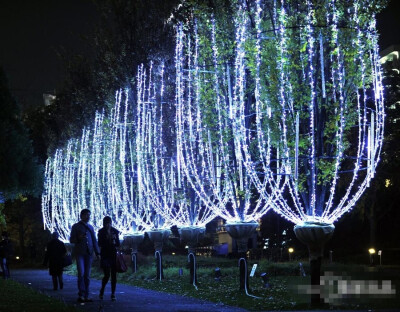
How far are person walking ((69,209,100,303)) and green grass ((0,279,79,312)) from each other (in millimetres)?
597

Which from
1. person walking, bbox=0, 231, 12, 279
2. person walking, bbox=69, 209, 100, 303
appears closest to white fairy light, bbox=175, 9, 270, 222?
person walking, bbox=69, 209, 100, 303

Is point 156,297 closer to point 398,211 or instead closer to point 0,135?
point 0,135

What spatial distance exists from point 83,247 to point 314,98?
5.69m

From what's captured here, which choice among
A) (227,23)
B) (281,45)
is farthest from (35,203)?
(281,45)

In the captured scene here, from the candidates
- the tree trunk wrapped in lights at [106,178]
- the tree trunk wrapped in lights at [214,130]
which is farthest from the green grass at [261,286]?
the tree trunk wrapped in lights at [106,178]

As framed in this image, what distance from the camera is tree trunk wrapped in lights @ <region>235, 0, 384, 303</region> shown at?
48.1 ft

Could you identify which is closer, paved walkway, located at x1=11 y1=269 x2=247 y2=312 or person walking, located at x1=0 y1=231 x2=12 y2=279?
paved walkway, located at x1=11 y1=269 x2=247 y2=312

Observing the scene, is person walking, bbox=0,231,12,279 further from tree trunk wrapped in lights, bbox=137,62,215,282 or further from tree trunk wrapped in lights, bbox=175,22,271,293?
tree trunk wrapped in lights, bbox=175,22,271,293

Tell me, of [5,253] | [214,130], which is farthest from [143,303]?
[5,253]

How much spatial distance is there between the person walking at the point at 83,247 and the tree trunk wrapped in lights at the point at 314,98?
3527 millimetres

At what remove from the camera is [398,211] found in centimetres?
4256

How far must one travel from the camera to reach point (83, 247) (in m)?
15.0

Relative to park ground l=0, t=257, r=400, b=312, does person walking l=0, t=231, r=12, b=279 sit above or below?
above

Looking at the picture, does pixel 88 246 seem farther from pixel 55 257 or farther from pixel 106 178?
pixel 106 178
